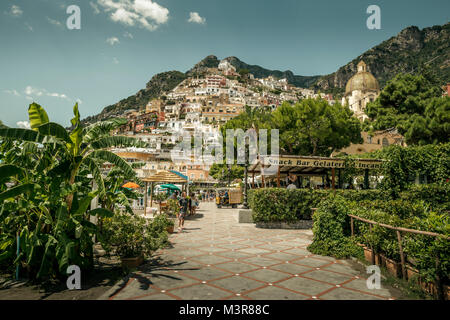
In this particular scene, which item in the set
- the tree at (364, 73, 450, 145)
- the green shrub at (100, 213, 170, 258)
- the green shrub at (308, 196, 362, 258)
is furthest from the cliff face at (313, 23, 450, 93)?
the green shrub at (100, 213, 170, 258)

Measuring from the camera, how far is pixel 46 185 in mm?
5730

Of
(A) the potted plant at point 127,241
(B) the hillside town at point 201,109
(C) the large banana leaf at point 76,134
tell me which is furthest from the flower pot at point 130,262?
(B) the hillside town at point 201,109

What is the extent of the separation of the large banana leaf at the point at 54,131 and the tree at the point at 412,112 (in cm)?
2310

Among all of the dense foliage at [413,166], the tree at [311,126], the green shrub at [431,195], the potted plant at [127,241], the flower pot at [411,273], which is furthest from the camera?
the tree at [311,126]

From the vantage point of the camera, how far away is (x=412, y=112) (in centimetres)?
2350

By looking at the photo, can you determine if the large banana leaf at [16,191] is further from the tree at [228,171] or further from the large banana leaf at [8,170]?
the tree at [228,171]

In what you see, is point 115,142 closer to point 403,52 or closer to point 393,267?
point 393,267

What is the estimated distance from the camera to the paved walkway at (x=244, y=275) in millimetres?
4734

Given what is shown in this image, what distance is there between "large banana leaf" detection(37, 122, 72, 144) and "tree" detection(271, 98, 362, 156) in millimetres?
20993

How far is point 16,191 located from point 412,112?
90.5 feet

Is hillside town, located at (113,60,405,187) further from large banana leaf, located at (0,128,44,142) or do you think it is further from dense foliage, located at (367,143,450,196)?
large banana leaf, located at (0,128,44,142)
